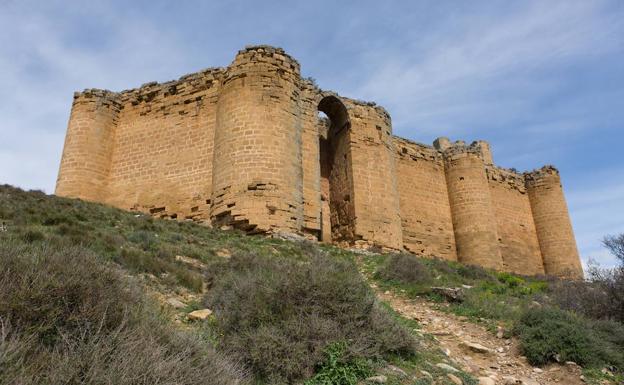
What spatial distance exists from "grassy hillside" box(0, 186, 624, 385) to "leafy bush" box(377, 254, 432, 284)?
5.5 inches

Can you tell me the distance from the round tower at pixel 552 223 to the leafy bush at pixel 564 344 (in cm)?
1642

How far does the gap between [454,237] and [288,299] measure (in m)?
16.2

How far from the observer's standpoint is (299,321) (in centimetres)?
416

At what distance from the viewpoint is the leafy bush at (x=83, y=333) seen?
7.95ft

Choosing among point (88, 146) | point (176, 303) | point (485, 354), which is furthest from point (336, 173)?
point (176, 303)

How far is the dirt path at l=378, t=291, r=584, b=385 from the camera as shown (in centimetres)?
488

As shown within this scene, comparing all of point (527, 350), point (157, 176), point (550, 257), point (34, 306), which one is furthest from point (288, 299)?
point (550, 257)

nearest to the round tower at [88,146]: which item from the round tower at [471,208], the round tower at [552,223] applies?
the round tower at [471,208]

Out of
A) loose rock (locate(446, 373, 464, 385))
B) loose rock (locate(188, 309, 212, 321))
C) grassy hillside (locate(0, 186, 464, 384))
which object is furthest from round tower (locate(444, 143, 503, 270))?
loose rock (locate(188, 309, 212, 321))

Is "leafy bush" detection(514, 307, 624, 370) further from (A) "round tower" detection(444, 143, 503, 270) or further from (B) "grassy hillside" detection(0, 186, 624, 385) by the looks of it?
(A) "round tower" detection(444, 143, 503, 270)

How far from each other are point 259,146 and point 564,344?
9044mm

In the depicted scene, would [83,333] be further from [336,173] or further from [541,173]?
[541,173]

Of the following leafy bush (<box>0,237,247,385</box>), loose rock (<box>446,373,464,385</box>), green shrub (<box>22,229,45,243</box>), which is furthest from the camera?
green shrub (<box>22,229,45,243</box>)

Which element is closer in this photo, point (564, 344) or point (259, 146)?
point (564, 344)
